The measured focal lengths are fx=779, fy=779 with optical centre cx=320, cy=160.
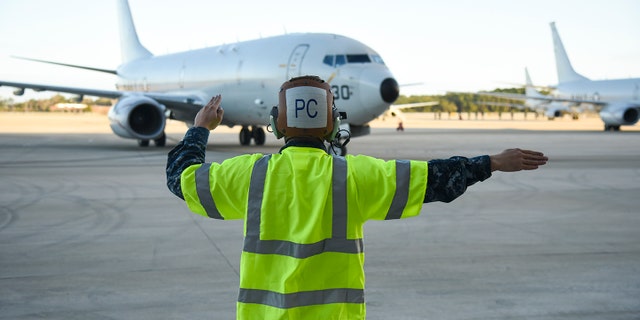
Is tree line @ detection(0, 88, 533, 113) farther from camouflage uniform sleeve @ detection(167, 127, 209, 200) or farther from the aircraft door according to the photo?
camouflage uniform sleeve @ detection(167, 127, 209, 200)

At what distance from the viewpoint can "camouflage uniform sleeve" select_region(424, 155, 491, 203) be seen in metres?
2.43

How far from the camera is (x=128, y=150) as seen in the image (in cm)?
2095

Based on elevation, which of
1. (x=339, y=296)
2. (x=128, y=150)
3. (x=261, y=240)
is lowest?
(x=128, y=150)

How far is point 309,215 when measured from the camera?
Answer: 7.86 ft

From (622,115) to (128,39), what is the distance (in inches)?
967

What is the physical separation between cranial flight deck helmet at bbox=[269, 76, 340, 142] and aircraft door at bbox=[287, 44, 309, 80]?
627 inches

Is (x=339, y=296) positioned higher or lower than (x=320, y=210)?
lower

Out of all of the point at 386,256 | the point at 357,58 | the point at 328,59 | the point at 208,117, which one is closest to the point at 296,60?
the point at 328,59

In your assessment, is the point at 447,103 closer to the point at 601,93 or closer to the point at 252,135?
the point at 601,93

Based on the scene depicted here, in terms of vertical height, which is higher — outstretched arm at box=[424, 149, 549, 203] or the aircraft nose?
outstretched arm at box=[424, 149, 549, 203]

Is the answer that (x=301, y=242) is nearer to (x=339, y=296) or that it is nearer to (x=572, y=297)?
(x=339, y=296)

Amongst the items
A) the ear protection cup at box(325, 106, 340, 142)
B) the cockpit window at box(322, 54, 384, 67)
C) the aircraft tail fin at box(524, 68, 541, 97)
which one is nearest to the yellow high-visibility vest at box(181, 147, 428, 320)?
the ear protection cup at box(325, 106, 340, 142)

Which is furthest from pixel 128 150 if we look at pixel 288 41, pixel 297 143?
pixel 297 143

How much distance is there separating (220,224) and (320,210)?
19.5 ft
